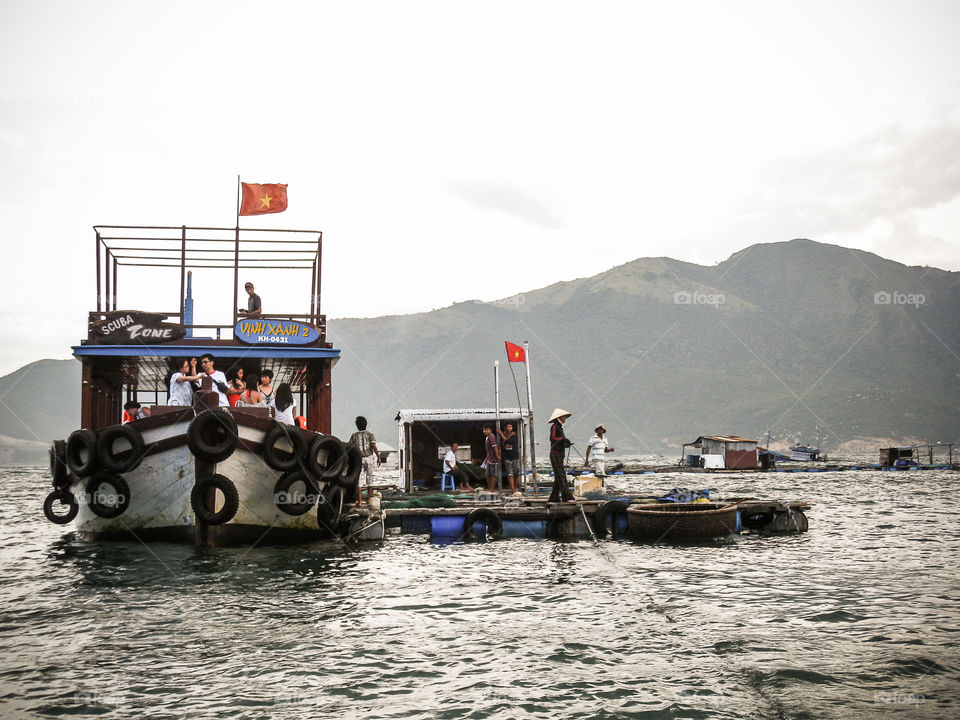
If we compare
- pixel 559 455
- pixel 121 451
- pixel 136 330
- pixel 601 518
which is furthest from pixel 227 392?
pixel 601 518

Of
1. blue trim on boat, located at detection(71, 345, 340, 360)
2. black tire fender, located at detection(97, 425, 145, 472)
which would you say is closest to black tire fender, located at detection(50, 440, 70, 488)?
blue trim on boat, located at detection(71, 345, 340, 360)

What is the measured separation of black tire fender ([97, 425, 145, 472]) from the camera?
14.7 m

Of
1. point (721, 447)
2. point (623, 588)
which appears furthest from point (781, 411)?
point (623, 588)

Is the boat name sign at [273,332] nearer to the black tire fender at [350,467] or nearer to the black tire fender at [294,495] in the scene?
the black tire fender at [350,467]

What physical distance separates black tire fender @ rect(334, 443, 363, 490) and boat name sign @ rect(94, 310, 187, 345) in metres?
4.82

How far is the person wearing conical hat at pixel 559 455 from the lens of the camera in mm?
18766

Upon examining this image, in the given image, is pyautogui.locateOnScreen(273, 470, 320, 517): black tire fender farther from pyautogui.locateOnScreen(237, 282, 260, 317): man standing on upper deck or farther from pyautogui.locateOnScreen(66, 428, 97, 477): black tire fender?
pyautogui.locateOnScreen(237, 282, 260, 317): man standing on upper deck

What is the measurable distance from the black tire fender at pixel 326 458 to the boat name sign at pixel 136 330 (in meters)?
4.56

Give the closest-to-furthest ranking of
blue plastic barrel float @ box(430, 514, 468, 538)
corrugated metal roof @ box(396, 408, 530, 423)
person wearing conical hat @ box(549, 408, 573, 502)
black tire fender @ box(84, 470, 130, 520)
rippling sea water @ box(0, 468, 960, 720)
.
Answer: rippling sea water @ box(0, 468, 960, 720)
black tire fender @ box(84, 470, 130, 520)
blue plastic barrel float @ box(430, 514, 468, 538)
person wearing conical hat @ box(549, 408, 573, 502)
corrugated metal roof @ box(396, 408, 530, 423)

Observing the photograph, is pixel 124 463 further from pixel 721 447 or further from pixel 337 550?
pixel 721 447

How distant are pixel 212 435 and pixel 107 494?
9.83 feet

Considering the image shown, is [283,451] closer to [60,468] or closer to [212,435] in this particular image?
[212,435]

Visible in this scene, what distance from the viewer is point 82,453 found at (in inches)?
596

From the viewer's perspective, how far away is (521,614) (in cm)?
1038
